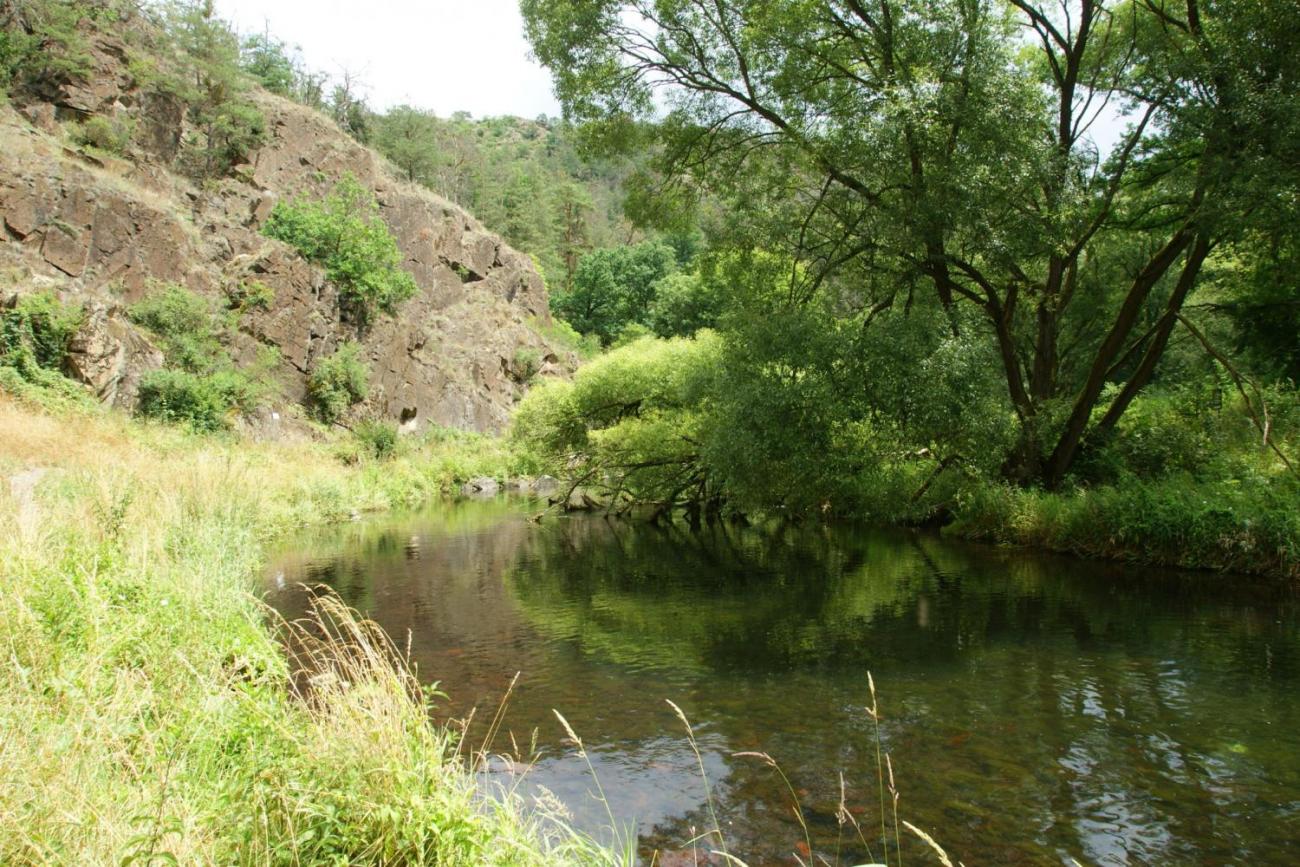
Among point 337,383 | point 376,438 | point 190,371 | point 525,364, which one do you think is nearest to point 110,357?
point 190,371

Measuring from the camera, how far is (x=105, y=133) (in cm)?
3862

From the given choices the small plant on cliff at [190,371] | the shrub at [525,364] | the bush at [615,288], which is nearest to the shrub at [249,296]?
the small plant on cliff at [190,371]

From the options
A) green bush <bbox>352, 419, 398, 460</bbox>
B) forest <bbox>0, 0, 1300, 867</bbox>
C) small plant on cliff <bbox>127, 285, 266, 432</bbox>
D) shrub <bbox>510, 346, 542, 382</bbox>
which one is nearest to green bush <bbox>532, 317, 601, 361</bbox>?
shrub <bbox>510, 346, 542, 382</bbox>

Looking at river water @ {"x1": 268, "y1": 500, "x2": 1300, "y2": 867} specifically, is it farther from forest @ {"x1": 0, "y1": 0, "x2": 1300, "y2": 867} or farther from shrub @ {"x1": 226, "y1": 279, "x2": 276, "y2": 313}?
shrub @ {"x1": 226, "y1": 279, "x2": 276, "y2": 313}

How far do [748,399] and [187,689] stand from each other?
481 inches

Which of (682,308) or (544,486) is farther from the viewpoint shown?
(682,308)

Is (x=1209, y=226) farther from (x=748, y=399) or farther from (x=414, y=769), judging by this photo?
(x=414, y=769)

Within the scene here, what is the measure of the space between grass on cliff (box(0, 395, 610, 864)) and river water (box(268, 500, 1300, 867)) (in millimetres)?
1985

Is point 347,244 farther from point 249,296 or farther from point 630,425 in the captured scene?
point 630,425

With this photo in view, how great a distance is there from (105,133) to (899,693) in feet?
147

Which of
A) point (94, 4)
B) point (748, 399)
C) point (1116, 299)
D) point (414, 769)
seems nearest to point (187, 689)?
point (414, 769)

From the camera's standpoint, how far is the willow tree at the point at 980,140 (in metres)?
14.0

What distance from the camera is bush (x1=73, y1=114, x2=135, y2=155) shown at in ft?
125

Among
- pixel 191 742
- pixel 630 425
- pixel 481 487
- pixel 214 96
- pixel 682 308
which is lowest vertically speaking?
pixel 481 487
